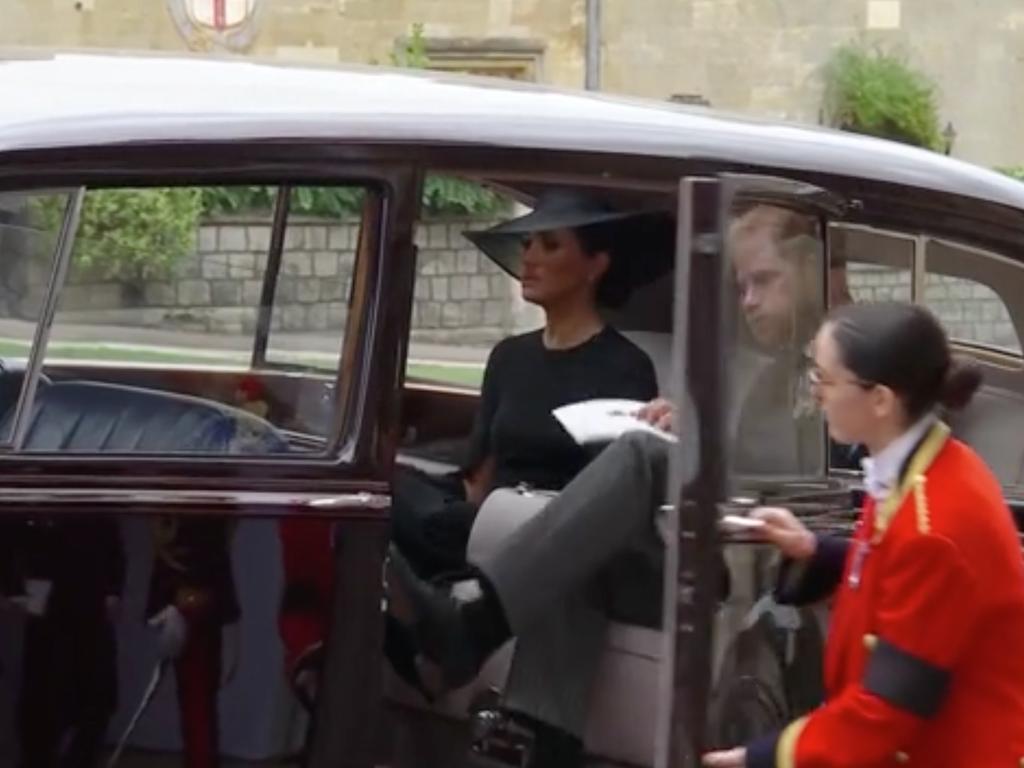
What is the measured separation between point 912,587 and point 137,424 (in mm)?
1271

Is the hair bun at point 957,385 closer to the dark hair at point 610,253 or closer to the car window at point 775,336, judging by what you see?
the car window at point 775,336

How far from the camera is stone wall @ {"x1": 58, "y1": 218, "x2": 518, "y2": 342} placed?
344cm

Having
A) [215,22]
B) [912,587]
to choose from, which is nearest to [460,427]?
[912,587]

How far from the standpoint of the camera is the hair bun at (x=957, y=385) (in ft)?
11.1

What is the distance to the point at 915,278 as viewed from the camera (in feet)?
13.7

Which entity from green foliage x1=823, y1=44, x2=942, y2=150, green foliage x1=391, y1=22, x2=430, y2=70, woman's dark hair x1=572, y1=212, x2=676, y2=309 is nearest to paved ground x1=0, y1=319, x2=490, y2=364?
woman's dark hair x1=572, y1=212, x2=676, y2=309

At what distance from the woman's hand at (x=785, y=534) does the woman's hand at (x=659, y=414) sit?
0.34 m

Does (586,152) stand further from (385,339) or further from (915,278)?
(915,278)

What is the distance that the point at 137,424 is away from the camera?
3477mm

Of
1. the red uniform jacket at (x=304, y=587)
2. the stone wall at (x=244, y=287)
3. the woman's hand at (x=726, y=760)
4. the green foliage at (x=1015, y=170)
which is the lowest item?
the woman's hand at (x=726, y=760)

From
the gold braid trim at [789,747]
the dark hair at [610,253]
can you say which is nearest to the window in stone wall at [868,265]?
the dark hair at [610,253]

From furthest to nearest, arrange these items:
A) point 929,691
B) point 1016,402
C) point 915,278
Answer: point 1016,402
point 915,278
point 929,691

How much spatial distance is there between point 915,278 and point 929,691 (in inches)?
47.7

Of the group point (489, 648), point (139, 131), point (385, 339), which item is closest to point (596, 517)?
point (489, 648)
